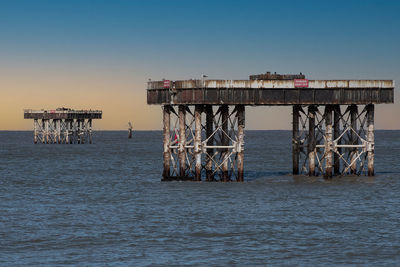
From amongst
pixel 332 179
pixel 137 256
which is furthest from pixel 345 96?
pixel 137 256

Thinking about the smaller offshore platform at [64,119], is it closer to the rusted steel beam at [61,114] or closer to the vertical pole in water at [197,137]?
the rusted steel beam at [61,114]

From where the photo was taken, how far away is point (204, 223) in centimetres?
3300

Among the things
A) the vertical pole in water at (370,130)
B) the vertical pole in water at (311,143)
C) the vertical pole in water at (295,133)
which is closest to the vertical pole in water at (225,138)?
the vertical pole in water at (295,133)

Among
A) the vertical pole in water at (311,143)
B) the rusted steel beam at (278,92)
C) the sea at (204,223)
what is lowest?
the sea at (204,223)

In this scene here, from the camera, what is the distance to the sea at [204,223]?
25.9m

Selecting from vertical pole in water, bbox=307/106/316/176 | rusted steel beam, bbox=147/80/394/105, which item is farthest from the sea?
rusted steel beam, bbox=147/80/394/105

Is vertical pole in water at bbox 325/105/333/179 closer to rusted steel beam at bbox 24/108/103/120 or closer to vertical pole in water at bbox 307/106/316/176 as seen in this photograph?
vertical pole in water at bbox 307/106/316/176

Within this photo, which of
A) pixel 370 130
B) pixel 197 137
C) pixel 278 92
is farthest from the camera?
pixel 370 130

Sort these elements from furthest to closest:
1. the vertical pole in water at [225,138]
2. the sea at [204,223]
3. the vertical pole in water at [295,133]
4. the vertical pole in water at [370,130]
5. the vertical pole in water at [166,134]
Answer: the vertical pole in water at [295,133] → the vertical pole in water at [225,138] → the vertical pole in water at [370,130] → the vertical pole in water at [166,134] → the sea at [204,223]

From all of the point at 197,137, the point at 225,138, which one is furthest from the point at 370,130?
the point at 197,137

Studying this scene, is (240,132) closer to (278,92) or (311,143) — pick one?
(278,92)

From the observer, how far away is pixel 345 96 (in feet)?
161

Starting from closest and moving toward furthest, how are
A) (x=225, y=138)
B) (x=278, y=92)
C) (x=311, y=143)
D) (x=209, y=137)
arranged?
(x=278, y=92) < (x=209, y=137) < (x=311, y=143) < (x=225, y=138)

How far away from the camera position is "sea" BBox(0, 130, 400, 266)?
25875mm
